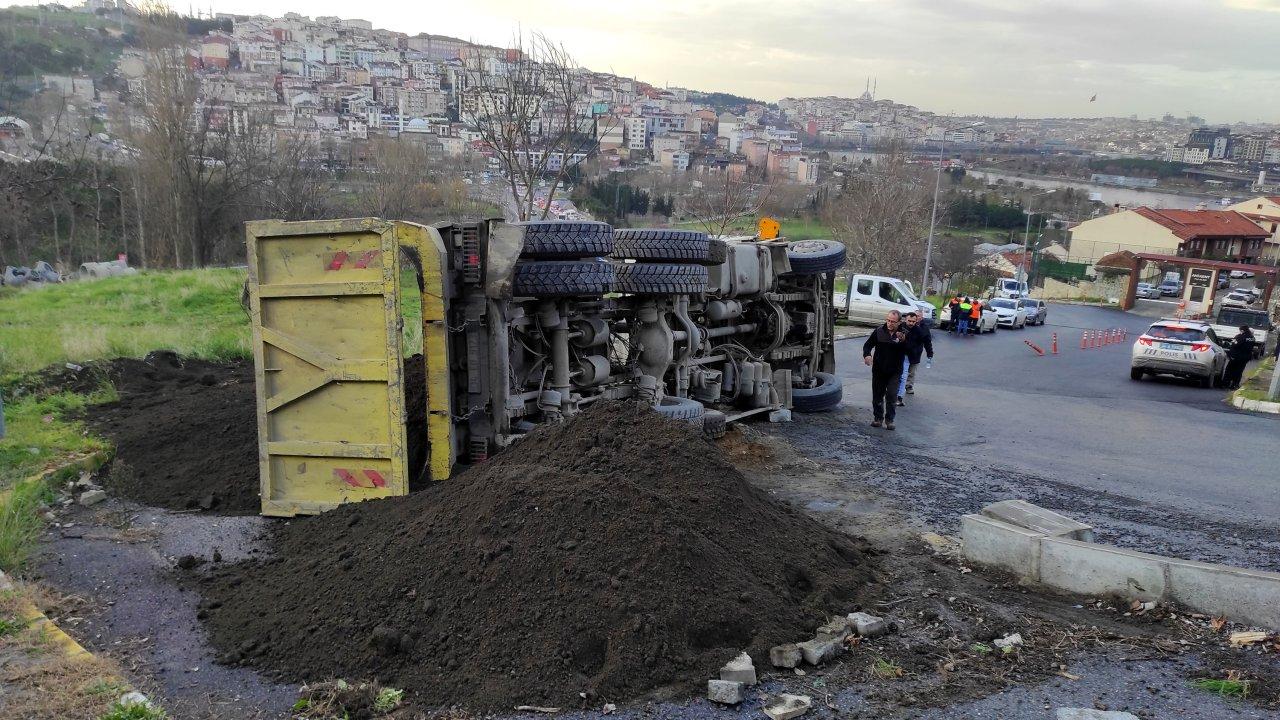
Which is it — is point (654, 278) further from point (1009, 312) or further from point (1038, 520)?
point (1009, 312)

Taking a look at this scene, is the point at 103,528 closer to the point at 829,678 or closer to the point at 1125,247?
the point at 829,678

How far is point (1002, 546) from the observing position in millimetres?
6066

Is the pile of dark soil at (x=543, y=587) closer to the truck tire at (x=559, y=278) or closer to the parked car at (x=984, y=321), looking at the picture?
the truck tire at (x=559, y=278)

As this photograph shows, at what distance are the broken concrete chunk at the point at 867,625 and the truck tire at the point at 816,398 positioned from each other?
7.25m

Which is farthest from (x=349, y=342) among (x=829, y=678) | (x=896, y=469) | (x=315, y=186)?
(x=315, y=186)

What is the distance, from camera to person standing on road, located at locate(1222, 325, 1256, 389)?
1977cm

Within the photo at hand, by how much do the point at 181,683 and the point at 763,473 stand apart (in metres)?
5.78

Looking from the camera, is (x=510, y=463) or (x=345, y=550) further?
(x=510, y=463)

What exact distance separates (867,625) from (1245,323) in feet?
104

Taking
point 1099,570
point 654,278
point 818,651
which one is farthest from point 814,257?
point 818,651

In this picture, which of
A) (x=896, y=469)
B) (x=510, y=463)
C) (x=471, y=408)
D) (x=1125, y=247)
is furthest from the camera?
(x=1125, y=247)

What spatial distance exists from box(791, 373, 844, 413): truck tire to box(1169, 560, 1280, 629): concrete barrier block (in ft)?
22.7

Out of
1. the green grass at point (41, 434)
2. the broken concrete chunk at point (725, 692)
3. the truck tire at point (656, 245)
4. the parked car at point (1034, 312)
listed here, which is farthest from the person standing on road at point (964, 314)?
the broken concrete chunk at point (725, 692)

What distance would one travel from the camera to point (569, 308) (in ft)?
26.2
